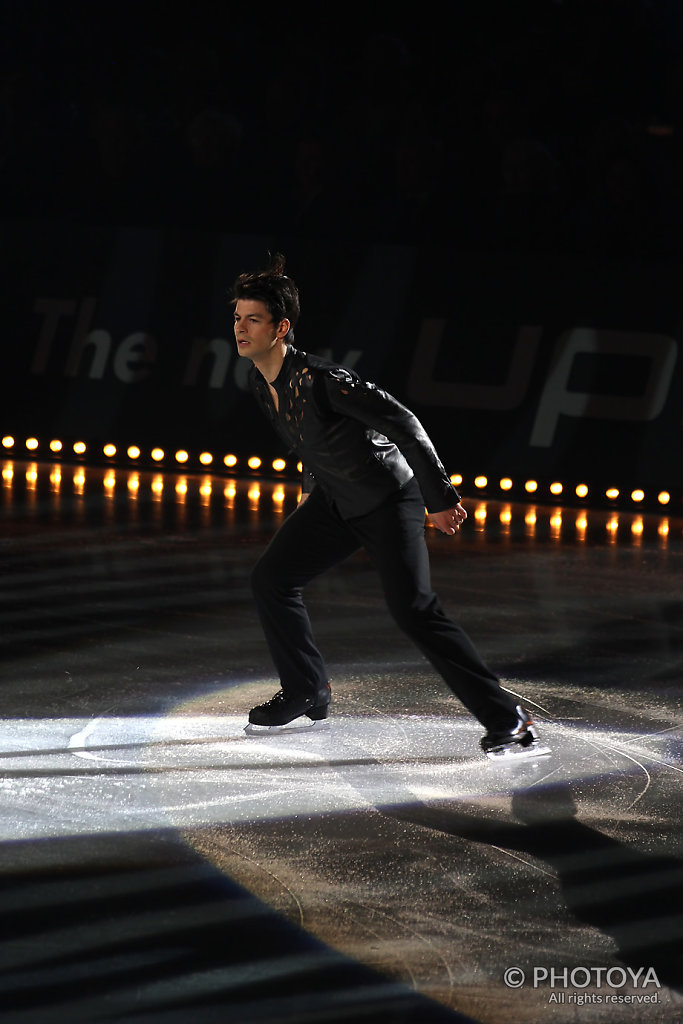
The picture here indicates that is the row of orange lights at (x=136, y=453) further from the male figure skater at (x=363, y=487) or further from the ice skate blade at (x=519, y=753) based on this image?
the ice skate blade at (x=519, y=753)

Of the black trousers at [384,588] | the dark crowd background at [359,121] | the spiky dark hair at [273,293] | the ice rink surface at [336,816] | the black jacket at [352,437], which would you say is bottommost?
the ice rink surface at [336,816]

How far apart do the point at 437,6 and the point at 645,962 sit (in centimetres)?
1062

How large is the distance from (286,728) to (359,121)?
769 centimetres

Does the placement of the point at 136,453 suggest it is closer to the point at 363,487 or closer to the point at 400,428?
the point at 363,487

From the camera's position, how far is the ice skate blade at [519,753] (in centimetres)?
486

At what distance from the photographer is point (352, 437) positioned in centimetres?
482

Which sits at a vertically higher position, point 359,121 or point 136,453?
point 359,121

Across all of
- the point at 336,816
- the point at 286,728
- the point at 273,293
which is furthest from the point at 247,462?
the point at 336,816

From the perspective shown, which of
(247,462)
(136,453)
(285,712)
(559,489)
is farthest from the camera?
(136,453)

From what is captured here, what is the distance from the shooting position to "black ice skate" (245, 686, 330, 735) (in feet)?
17.0

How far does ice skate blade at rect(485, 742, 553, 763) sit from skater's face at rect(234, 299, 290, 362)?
1.49m

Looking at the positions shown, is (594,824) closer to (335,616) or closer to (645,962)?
(645,962)

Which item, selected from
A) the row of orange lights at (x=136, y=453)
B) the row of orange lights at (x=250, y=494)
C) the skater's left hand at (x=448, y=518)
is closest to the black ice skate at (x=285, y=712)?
the skater's left hand at (x=448, y=518)

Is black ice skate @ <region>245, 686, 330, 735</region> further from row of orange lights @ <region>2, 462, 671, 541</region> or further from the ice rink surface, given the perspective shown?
row of orange lights @ <region>2, 462, 671, 541</region>
